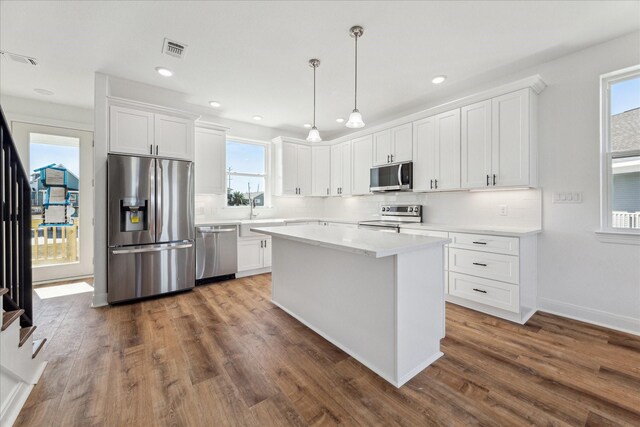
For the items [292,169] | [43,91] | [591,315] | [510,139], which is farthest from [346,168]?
[43,91]

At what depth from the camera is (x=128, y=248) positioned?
10.6 feet

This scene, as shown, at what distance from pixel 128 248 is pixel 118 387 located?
75.7 inches

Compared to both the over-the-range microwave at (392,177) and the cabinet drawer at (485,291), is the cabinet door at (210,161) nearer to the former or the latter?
the over-the-range microwave at (392,177)

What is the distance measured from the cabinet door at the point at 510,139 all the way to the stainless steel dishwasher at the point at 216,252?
357 cm

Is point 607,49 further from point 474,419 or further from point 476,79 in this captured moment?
point 474,419

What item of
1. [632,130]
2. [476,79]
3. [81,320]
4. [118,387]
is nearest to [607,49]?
[632,130]

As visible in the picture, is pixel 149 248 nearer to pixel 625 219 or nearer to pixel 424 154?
pixel 424 154

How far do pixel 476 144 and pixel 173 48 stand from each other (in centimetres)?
336

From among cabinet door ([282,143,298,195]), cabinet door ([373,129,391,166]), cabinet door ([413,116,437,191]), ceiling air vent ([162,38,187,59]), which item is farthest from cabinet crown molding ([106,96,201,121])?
cabinet door ([413,116,437,191])

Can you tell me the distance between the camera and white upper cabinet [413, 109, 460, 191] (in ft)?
11.0

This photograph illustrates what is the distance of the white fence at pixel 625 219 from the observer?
2.46m

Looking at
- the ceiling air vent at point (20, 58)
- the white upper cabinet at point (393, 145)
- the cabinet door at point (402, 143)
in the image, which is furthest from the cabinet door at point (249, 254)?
the ceiling air vent at point (20, 58)

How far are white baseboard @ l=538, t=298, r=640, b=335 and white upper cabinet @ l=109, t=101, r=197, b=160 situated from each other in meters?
4.62

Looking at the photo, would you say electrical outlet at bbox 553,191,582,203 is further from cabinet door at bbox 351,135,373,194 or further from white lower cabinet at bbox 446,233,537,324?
cabinet door at bbox 351,135,373,194
